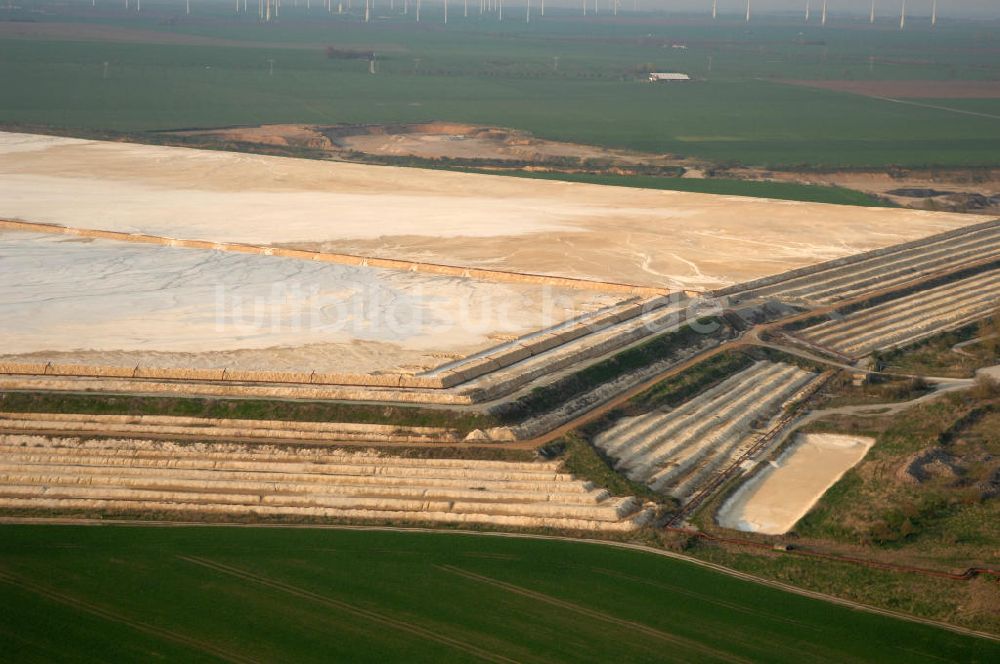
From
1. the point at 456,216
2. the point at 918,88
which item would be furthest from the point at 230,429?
the point at 918,88

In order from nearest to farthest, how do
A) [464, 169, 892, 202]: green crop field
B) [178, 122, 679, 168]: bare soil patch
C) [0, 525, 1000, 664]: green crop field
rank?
[0, 525, 1000, 664]: green crop field, [464, 169, 892, 202]: green crop field, [178, 122, 679, 168]: bare soil patch

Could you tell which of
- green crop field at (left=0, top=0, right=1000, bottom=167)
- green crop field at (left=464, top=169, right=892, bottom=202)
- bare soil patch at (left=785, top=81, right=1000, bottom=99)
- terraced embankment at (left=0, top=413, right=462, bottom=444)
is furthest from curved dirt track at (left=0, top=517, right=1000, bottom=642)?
bare soil patch at (left=785, top=81, right=1000, bottom=99)

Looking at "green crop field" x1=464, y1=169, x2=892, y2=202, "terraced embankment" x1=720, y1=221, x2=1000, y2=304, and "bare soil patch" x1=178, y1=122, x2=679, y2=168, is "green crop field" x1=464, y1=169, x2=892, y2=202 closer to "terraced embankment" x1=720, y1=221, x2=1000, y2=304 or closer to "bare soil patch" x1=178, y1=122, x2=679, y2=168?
"bare soil patch" x1=178, y1=122, x2=679, y2=168

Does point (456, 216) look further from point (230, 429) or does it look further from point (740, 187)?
point (230, 429)

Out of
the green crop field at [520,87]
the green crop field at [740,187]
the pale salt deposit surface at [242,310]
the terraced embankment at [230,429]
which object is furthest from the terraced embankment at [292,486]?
the green crop field at [520,87]

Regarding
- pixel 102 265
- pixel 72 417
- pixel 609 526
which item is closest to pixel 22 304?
pixel 102 265

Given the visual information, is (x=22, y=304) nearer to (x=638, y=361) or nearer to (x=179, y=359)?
(x=179, y=359)

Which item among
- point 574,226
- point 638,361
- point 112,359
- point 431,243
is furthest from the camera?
point 574,226
